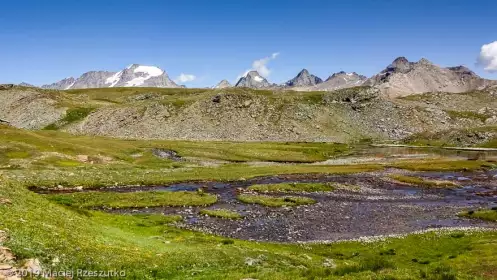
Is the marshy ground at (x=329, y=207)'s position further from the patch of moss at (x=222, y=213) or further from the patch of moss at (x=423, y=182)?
the patch of moss at (x=222, y=213)

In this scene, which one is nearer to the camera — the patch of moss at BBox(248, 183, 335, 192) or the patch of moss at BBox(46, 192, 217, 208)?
the patch of moss at BBox(46, 192, 217, 208)

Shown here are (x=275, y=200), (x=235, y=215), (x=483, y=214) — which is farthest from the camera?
(x=275, y=200)

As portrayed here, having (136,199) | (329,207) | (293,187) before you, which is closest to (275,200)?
(329,207)

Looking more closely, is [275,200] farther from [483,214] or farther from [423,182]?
[423,182]

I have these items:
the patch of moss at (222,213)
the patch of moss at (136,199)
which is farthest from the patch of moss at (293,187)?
the patch of moss at (222,213)

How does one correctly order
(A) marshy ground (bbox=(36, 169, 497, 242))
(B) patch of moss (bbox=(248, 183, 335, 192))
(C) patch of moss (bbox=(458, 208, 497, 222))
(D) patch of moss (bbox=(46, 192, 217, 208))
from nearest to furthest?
(A) marshy ground (bbox=(36, 169, 497, 242)) < (C) patch of moss (bbox=(458, 208, 497, 222)) < (D) patch of moss (bbox=(46, 192, 217, 208)) < (B) patch of moss (bbox=(248, 183, 335, 192))

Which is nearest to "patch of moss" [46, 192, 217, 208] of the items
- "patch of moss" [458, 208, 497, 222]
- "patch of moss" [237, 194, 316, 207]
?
"patch of moss" [237, 194, 316, 207]

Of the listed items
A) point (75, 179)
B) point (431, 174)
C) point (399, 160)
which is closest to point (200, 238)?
point (75, 179)

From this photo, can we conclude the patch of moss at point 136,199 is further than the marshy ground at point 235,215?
Yes

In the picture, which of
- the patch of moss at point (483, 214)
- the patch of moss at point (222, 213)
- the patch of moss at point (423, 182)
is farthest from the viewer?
the patch of moss at point (423, 182)

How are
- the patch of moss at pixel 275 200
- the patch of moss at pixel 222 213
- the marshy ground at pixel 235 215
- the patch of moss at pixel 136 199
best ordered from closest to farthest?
the marshy ground at pixel 235 215
the patch of moss at pixel 222 213
the patch of moss at pixel 136 199
the patch of moss at pixel 275 200

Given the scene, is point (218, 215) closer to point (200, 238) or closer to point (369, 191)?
point (200, 238)

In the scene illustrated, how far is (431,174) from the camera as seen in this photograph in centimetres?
10975

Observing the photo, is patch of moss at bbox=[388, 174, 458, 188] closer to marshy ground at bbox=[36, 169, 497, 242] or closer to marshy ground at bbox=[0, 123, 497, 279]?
marshy ground at bbox=[36, 169, 497, 242]
